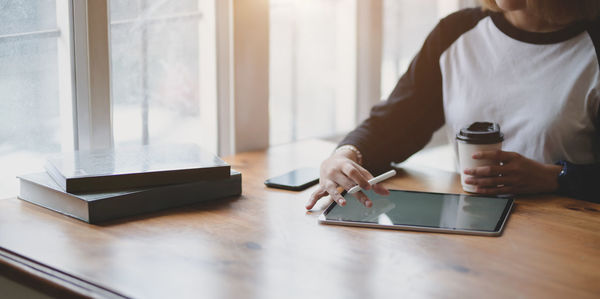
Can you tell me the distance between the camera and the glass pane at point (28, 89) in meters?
1.18

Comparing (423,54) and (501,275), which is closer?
(501,275)

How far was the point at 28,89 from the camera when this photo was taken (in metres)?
1.22

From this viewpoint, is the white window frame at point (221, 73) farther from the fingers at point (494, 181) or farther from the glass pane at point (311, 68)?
the fingers at point (494, 181)

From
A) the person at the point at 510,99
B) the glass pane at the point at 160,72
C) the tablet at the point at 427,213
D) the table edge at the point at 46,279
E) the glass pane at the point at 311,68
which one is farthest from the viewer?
the glass pane at the point at 311,68

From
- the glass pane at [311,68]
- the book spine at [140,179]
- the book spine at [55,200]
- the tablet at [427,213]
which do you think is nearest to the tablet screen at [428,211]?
the tablet at [427,213]

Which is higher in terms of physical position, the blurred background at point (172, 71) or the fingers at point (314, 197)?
the blurred background at point (172, 71)

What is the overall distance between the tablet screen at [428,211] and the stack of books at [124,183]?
24 centimetres

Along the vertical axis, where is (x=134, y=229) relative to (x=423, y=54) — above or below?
below

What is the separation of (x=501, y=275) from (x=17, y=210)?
781mm

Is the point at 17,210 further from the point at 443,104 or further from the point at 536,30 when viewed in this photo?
the point at 536,30

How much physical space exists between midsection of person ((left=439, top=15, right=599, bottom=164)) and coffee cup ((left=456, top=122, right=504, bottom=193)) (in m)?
0.19

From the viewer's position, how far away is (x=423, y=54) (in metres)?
1.47

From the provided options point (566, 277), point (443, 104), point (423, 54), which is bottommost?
point (566, 277)

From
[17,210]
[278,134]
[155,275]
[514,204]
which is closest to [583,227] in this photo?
[514,204]
